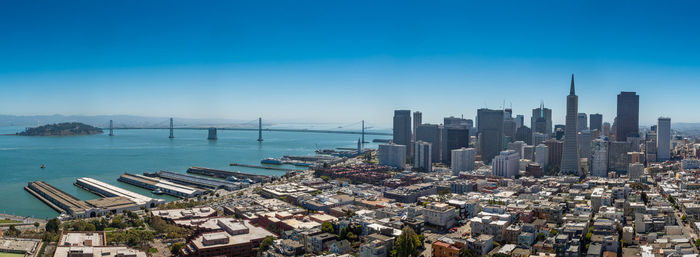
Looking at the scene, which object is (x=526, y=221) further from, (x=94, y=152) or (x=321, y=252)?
(x=94, y=152)

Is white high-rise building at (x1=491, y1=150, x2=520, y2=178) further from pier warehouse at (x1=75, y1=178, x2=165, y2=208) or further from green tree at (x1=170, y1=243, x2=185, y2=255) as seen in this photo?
green tree at (x1=170, y1=243, x2=185, y2=255)

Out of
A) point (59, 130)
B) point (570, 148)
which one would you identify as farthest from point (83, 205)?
point (59, 130)

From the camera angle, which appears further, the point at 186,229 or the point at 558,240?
the point at 186,229

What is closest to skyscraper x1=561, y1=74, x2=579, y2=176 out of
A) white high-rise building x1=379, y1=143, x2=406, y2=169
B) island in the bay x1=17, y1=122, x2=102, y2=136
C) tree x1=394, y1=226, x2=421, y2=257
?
white high-rise building x1=379, y1=143, x2=406, y2=169

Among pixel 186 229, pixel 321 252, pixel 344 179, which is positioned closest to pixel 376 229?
pixel 321 252

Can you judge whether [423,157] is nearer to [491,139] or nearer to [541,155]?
[541,155]

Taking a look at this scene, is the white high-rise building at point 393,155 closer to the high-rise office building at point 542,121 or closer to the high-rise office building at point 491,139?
the high-rise office building at point 491,139

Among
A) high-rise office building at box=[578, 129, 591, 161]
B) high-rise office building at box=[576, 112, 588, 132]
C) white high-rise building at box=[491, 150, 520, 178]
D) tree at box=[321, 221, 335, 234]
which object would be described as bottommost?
tree at box=[321, 221, 335, 234]
